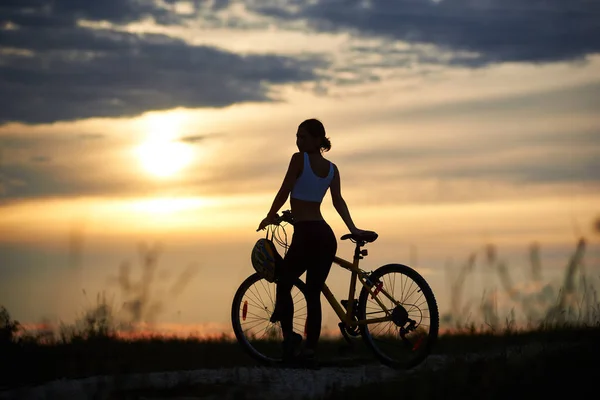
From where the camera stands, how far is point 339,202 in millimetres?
8148

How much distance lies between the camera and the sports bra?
7680 millimetres

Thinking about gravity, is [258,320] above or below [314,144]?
below

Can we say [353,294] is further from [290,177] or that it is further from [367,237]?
[290,177]

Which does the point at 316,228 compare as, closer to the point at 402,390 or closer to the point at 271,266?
the point at 271,266

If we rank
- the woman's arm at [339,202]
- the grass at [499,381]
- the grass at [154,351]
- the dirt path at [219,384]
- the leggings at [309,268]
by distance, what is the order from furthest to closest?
the grass at [154,351] → the woman's arm at [339,202] → the leggings at [309,268] → the dirt path at [219,384] → the grass at [499,381]

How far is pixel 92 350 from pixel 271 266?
3.08 metres

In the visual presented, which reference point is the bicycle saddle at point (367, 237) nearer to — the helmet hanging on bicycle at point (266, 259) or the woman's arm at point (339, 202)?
the woman's arm at point (339, 202)

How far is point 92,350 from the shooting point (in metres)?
10.0

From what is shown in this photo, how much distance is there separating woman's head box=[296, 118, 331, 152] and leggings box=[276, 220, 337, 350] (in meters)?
0.71

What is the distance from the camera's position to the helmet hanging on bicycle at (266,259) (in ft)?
27.0

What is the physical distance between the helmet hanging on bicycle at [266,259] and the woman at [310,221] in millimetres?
153

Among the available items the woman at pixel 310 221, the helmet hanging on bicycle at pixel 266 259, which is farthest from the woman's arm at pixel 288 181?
the helmet hanging on bicycle at pixel 266 259

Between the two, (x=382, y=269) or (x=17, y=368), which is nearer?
(x=382, y=269)

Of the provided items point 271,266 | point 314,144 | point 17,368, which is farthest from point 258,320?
point 17,368
